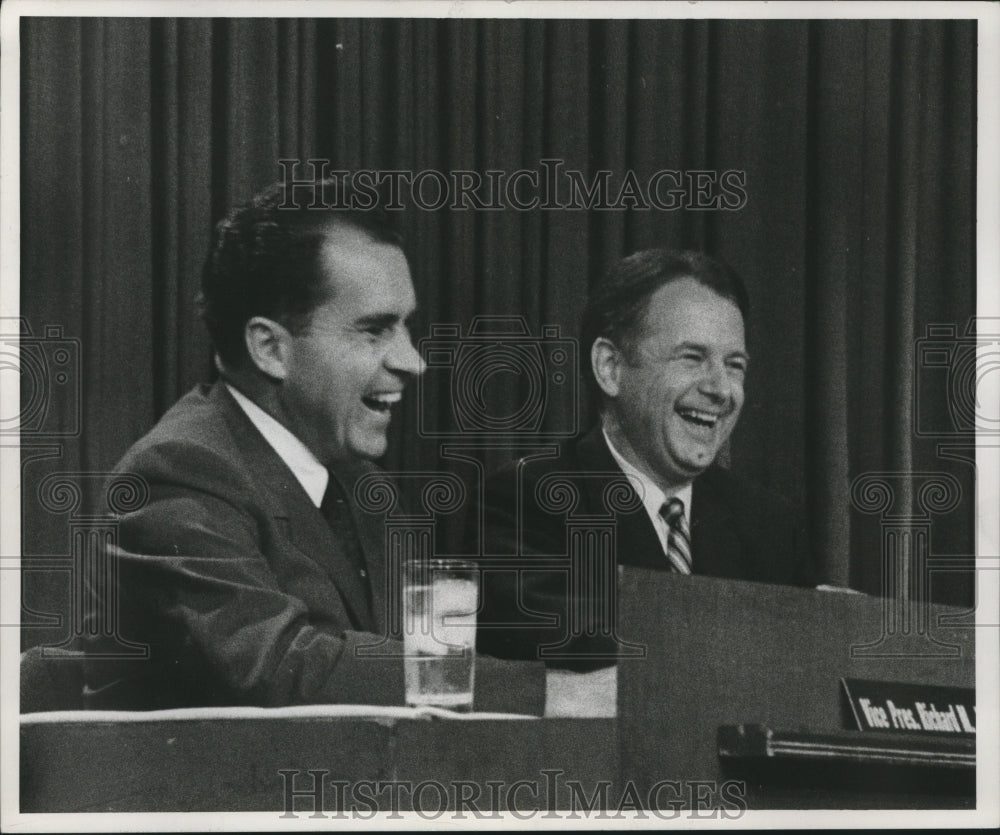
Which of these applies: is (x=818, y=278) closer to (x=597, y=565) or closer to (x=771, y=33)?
(x=771, y=33)

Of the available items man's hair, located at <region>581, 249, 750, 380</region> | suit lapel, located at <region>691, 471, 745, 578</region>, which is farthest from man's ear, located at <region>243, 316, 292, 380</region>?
suit lapel, located at <region>691, 471, 745, 578</region>

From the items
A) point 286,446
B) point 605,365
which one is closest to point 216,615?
point 286,446

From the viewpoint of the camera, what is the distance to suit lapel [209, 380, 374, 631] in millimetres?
3445

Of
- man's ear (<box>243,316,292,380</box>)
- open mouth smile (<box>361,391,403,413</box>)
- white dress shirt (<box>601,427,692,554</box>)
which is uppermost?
man's ear (<box>243,316,292,380</box>)

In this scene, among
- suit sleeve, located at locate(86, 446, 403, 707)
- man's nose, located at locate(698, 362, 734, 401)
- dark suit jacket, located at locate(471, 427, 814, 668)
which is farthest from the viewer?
man's nose, located at locate(698, 362, 734, 401)

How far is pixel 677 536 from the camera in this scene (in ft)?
11.8

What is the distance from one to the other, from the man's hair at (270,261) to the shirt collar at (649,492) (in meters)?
0.74

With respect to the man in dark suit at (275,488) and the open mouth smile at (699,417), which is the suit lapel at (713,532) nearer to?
the open mouth smile at (699,417)

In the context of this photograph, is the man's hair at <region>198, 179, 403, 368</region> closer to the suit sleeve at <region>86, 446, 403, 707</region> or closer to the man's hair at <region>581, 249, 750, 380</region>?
the suit sleeve at <region>86, 446, 403, 707</region>

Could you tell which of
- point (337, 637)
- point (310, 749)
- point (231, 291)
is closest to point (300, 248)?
point (231, 291)

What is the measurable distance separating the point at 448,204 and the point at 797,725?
1526mm

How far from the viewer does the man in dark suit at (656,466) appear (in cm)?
353
